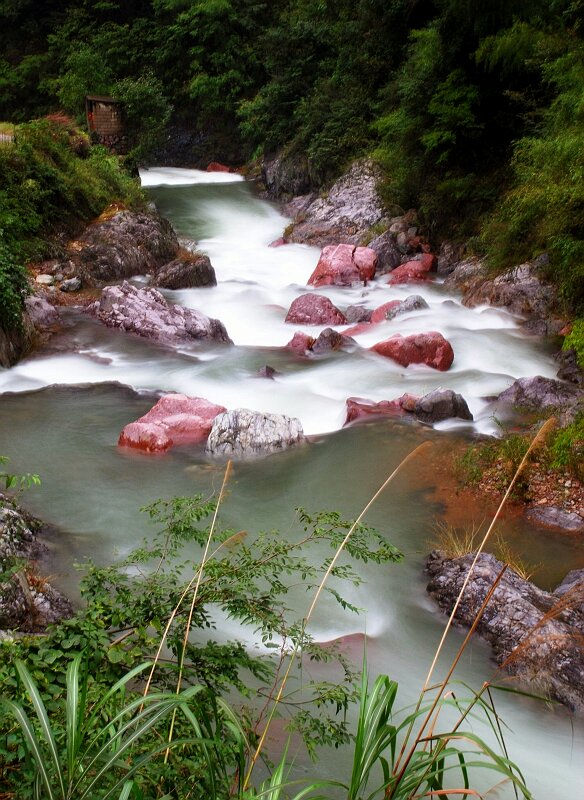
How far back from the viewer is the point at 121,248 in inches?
554

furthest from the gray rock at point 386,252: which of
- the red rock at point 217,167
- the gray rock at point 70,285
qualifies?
the red rock at point 217,167

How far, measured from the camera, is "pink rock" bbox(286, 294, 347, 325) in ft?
41.0

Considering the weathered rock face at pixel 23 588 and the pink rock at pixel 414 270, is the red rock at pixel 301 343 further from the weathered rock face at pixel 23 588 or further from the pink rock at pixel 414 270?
the weathered rock face at pixel 23 588

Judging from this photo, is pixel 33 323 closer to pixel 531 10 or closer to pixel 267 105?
pixel 531 10

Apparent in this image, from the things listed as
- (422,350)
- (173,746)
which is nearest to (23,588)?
(173,746)

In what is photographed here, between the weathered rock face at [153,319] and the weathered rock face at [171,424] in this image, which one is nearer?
the weathered rock face at [171,424]

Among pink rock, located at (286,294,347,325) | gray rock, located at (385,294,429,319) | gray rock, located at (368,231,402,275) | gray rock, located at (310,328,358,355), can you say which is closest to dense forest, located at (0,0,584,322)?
gray rock, located at (368,231,402,275)

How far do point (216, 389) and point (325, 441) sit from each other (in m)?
2.17

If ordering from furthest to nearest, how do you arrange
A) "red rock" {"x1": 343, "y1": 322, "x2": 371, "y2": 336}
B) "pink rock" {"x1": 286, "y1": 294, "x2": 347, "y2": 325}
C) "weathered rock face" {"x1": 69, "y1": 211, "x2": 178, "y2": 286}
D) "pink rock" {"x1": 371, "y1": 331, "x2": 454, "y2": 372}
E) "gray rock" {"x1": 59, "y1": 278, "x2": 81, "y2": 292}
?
1. "weathered rock face" {"x1": 69, "y1": 211, "x2": 178, "y2": 286}
2. "gray rock" {"x1": 59, "y1": 278, "x2": 81, "y2": 292}
3. "pink rock" {"x1": 286, "y1": 294, "x2": 347, "y2": 325}
4. "red rock" {"x1": 343, "y1": 322, "x2": 371, "y2": 336}
5. "pink rock" {"x1": 371, "y1": 331, "x2": 454, "y2": 372}

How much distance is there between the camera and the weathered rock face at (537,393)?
867 centimetres

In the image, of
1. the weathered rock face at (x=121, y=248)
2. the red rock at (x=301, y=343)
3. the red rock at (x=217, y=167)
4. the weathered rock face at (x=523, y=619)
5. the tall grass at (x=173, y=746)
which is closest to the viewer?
the tall grass at (x=173, y=746)

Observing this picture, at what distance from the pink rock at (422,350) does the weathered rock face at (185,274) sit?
4788mm

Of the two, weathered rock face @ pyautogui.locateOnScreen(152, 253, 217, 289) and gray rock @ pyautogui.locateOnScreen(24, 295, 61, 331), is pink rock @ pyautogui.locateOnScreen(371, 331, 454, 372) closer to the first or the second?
weathered rock face @ pyautogui.locateOnScreen(152, 253, 217, 289)

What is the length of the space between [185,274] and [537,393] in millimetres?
7430
